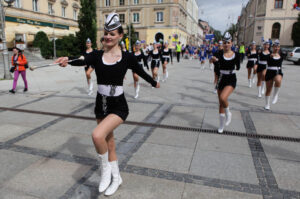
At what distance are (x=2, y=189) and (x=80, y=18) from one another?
94.6 feet

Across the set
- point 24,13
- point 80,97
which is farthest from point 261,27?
point 80,97

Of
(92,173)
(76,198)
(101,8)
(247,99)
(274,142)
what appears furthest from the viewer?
(101,8)

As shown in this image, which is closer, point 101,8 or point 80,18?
point 80,18

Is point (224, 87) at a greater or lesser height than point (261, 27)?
lesser

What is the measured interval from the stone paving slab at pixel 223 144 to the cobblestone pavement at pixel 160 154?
2 cm

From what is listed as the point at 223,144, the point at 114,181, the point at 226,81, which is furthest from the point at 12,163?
the point at 226,81

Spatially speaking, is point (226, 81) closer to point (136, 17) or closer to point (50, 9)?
point (50, 9)

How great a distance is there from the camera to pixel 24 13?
2998 cm

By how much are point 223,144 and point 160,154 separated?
1299 millimetres

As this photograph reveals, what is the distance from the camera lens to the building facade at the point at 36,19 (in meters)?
26.9

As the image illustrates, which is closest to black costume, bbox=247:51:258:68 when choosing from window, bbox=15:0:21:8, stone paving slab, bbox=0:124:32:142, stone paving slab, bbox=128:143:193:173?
stone paving slab, bbox=128:143:193:173

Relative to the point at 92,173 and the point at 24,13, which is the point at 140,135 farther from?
the point at 24,13

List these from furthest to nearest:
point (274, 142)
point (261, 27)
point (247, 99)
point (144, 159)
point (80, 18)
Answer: point (261, 27) → point (80, 18) → point (247, 99) → point (274, 142) → point (144, 159)

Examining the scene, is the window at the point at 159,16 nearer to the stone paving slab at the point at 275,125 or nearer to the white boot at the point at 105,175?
the stone paving slab at the point at 275,125
